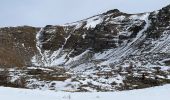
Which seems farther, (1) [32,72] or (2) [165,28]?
(2) [165,28]

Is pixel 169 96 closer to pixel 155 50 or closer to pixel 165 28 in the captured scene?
pixel 155 50

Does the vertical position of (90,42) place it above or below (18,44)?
below

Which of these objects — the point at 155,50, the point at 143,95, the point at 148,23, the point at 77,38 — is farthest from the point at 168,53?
the point at 143,95

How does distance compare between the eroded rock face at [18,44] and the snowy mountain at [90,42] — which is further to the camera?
the eroded rock face at [18,44]

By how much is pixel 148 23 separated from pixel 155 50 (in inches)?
1565

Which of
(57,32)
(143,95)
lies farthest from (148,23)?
(143,95)

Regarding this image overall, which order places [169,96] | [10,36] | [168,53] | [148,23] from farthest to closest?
[10,36] → [148,23] → [168,53] → [169,96]

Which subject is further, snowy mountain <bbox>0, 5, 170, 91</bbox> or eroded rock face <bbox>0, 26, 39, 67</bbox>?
eroded rock face <bbox>0, 26, 39, 67</bbox>

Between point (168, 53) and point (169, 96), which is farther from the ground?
point (169, 96)

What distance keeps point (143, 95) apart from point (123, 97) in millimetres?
752

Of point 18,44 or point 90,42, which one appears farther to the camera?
point 18,44

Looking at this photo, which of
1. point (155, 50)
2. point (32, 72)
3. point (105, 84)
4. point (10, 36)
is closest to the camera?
point (105, 84)

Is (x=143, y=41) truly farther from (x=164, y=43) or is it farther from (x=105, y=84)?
(x=105, y=84)

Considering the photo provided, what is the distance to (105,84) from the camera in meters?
52.1
